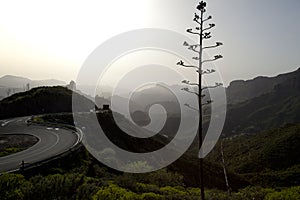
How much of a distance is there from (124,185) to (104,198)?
5.89 m

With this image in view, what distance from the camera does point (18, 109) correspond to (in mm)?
65625

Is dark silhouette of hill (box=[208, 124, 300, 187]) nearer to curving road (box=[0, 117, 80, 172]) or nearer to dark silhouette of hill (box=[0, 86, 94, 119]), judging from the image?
curving road (box=[0, 117, 80, 172])

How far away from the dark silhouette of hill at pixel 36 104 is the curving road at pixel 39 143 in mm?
15793

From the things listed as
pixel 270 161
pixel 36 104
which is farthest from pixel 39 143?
pixel 270 161

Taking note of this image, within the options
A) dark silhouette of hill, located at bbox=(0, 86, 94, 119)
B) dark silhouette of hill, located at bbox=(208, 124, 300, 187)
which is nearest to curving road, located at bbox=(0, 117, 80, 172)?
dark silhouette of hill, located at bbox=(0, 86, 94, 119)

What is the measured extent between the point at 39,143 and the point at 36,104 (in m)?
39.9

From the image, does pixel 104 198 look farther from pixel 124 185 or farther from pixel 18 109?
pixel 18 109

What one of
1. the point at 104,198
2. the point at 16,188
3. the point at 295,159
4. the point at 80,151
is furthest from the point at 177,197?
the point at 295,159

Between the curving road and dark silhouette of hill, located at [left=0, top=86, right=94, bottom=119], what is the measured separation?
15.8m

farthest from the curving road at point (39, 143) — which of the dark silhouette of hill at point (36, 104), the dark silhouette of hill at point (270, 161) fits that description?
the dark silhouette of hill at point (270, 161)

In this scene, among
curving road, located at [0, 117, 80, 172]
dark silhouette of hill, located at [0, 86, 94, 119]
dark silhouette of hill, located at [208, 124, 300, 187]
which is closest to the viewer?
curving road, located at [0, 117, 80, 172]

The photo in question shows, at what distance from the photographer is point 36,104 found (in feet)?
230

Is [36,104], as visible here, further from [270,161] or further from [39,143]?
[270,161]

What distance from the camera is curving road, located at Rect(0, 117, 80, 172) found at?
25353 mm
